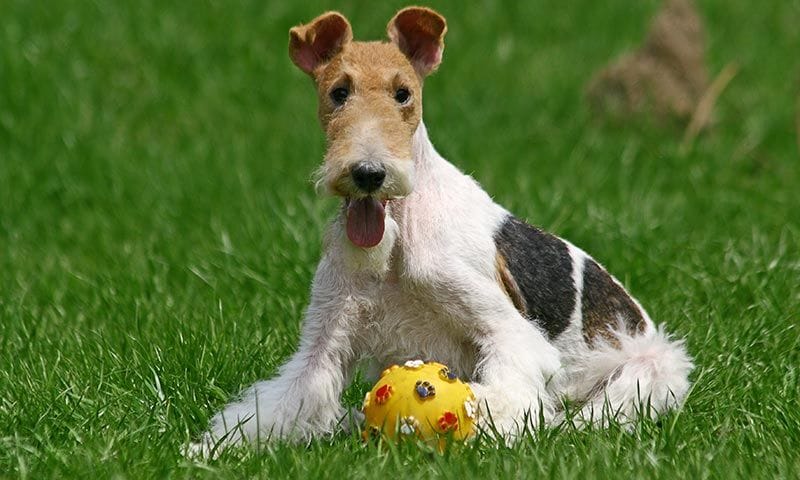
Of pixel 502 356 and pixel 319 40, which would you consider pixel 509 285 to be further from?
pixel 319 40

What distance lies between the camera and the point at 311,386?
495 centimetres

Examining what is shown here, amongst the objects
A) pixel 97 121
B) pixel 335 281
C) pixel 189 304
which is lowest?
pixel 97 121

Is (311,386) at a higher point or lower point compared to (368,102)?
lower

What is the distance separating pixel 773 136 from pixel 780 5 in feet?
11.6

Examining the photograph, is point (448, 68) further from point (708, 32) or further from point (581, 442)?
point (581, 442)

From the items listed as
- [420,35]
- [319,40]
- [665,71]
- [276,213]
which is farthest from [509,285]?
[665,71]

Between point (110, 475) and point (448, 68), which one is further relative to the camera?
point (448, 68)

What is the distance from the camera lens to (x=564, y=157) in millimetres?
10133

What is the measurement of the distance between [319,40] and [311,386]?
1.22 m

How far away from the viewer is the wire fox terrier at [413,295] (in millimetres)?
4680

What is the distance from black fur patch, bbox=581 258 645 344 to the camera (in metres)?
5.45

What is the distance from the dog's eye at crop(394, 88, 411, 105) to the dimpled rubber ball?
35.8 inches

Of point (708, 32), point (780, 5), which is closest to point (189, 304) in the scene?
point (708, 32)

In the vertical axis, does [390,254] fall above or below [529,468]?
above
